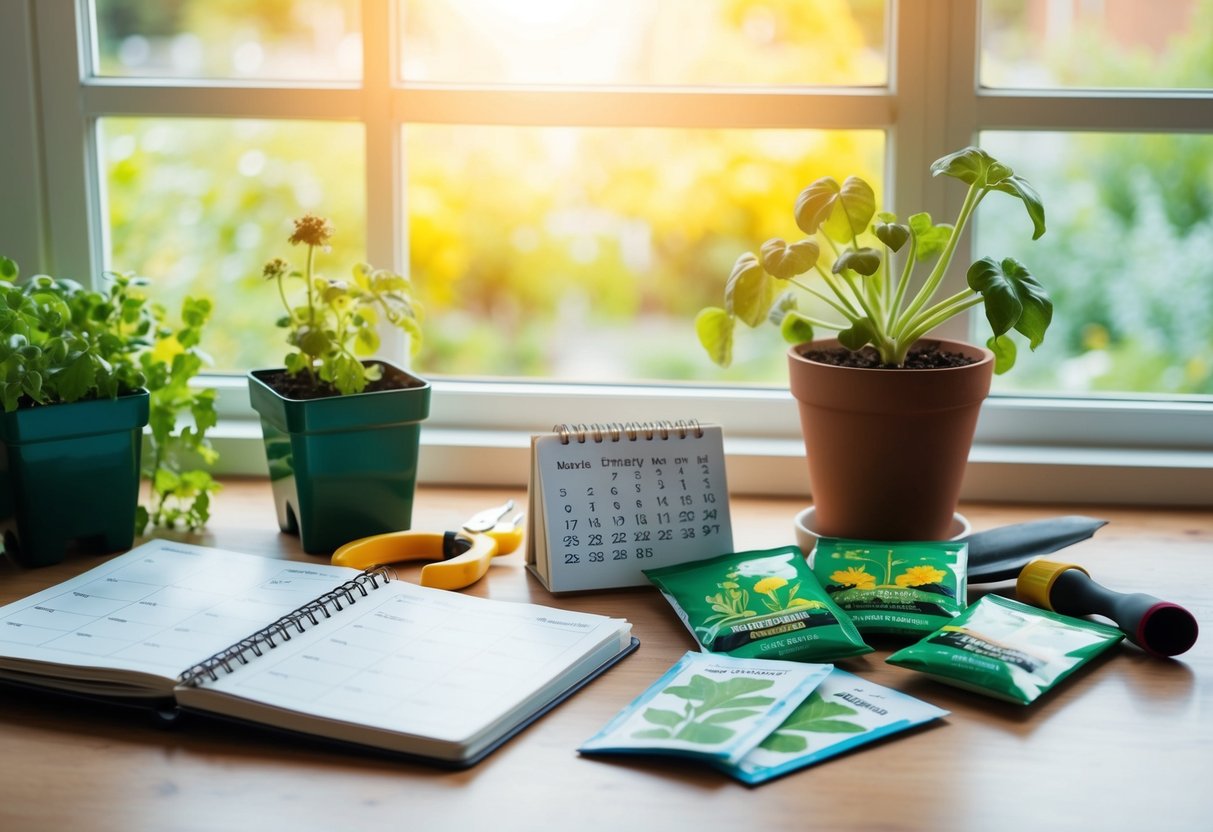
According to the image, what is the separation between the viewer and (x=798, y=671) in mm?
836

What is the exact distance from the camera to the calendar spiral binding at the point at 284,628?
797 mm

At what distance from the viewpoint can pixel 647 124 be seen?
1403mm

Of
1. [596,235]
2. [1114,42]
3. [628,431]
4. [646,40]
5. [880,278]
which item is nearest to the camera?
[628,431]

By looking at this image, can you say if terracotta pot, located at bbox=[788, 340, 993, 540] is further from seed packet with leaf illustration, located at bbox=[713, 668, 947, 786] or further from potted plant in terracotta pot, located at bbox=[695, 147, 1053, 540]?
seed packet with leaf illustration, located at bbox=[713, 668, 947, 786]

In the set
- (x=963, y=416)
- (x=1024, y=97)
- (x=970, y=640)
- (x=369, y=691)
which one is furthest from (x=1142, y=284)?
(x=369, y=691)

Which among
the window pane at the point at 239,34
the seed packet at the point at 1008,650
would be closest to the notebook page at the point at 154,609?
the seed packet at the point at 1008,650

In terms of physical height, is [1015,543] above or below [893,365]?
below

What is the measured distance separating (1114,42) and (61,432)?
10.5 feet

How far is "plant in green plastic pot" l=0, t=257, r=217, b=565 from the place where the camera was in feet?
3.47

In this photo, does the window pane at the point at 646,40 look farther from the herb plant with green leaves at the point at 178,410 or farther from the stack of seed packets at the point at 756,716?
the stack of seed packets at the point at 756,716

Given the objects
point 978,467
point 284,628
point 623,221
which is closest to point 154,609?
point 284,628

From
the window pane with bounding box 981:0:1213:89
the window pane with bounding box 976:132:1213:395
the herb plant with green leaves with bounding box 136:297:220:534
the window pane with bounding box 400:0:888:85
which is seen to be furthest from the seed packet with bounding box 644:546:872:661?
the window pane with bounding box 976:132:1213:395

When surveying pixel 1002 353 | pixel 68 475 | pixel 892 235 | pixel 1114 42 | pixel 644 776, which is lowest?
pixel 644 776

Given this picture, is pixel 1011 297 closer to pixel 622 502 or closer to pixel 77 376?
pixel 622 502
